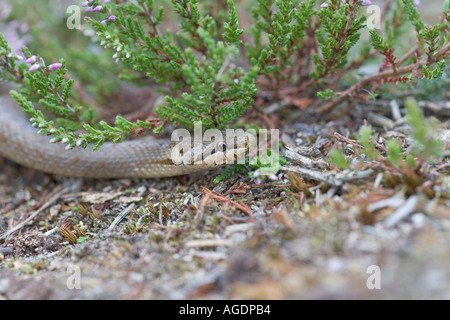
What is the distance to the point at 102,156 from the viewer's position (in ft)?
16.8

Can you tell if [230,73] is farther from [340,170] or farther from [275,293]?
[275,293]

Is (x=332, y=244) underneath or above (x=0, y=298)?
above

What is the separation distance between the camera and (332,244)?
2.74 meters

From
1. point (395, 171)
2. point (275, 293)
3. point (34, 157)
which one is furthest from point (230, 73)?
point (34, 157)

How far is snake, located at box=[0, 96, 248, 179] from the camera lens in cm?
455

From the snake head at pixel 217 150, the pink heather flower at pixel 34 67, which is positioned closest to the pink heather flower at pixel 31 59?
the pink heather flower at pixel 34 67

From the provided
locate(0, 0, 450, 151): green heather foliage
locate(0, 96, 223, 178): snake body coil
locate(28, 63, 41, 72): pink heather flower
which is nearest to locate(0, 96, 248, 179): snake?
locate(0, 96, 223, 178): snake body coil

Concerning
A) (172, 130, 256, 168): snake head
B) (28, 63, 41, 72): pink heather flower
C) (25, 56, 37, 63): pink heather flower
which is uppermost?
(25, 56, 37, 63): pink heather flower

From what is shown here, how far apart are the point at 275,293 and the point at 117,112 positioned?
14.6 ft

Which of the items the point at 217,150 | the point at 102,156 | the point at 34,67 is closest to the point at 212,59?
the point at 217,150

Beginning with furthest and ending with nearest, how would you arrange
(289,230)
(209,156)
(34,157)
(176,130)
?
(34,157), (176,130), (209,156), (289,230)

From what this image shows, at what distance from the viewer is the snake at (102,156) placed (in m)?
4.55

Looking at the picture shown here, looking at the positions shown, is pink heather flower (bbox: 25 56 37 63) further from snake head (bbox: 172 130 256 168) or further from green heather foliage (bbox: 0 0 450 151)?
snake head (bbox: 172 130 256 168)

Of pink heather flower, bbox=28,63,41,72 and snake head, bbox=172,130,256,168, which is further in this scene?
snake head, bbox=172,130,256,168
